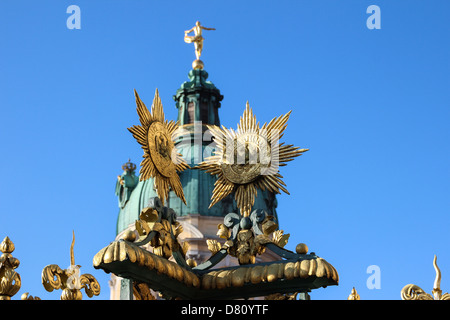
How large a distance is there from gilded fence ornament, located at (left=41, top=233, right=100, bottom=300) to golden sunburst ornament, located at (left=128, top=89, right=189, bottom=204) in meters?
3.15

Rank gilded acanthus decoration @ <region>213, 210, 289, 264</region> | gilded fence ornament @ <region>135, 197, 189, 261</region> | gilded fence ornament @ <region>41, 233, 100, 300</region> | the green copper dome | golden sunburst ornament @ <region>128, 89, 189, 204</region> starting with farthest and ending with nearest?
the green copper dome < gilded fence ornament @ <region>41, 233, 100, 300</region> < gilded acanthus decoration @ <region>213, 210, 289, 264</region> < golden sunburst ornament @ <region>128, 89, 189, 204</region> < gilded fence ornament @ <region>135, 197, 189, 261</region>

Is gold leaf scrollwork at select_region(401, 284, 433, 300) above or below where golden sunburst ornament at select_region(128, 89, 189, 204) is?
below

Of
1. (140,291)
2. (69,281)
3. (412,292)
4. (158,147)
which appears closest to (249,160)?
(158,147)

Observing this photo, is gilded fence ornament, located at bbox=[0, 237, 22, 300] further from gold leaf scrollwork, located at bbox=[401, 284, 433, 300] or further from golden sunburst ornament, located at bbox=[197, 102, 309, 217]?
gold leaf scrollwork, located at bbox=[401, 284, 433, 300]

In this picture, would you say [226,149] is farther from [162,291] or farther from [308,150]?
[162,291]

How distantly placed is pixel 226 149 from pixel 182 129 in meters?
40.6

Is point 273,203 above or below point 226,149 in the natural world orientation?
above

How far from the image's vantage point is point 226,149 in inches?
617

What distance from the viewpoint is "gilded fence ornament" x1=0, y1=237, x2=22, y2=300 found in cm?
1636

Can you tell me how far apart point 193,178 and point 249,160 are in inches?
1556

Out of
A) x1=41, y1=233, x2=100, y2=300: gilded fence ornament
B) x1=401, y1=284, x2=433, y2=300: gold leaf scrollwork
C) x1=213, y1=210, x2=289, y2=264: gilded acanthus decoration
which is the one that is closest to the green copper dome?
x1=401, y1=284, x2=433, y2=300: gold leaf scrollwork

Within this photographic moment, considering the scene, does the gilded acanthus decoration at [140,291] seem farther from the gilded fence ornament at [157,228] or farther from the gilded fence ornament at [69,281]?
the gilded fence ornament at [69,281]

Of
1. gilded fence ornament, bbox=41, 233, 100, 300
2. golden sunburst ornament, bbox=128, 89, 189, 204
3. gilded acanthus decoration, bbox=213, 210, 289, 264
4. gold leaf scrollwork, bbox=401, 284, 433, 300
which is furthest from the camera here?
gold leaf scrollwork, bbox=401, 284, 433, 300
